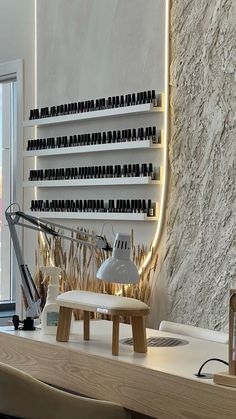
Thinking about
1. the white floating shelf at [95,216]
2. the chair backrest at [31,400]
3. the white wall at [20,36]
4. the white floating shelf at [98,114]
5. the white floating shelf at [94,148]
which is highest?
the white wall at [20,36]

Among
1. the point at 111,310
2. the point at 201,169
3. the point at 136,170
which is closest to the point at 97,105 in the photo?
the point at 136,170

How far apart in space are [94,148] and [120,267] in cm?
153

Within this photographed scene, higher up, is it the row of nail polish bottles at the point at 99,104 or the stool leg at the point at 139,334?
the row of nail polish bottles at the point at 99,104

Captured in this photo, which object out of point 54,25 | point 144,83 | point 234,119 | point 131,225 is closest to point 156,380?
point 234,119

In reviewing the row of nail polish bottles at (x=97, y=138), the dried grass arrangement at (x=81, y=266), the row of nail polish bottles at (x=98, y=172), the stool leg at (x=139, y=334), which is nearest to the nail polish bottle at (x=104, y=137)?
the row of nail polish bottles at (x=97, y=138)

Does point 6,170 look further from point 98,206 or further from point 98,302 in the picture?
point 98,302

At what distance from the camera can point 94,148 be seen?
4254 mm

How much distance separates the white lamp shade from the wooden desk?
24cm

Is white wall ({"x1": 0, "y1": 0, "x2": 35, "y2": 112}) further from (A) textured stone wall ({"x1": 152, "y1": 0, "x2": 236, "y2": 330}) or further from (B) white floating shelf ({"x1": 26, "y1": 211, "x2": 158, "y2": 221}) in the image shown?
(A) textured stone wall ({"x1": 152, "y1": 0, "x2": 236, "y2": 330})

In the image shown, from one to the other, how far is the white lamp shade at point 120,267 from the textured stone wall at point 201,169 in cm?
79

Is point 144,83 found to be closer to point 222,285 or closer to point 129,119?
point 129,119

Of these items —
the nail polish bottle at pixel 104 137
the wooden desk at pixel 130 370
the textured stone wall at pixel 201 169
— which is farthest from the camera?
the nail polish bottle at pixel 104 137

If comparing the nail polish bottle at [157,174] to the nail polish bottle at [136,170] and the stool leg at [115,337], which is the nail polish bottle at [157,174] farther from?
the stool leg at [115,337]

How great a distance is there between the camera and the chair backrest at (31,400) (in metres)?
2.25
